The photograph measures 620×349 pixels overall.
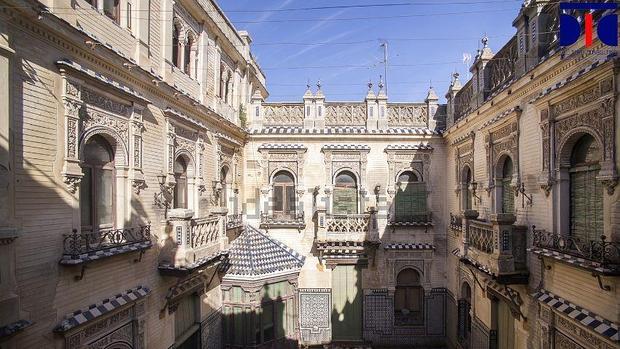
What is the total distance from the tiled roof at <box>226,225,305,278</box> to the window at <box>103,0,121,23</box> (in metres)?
7.52

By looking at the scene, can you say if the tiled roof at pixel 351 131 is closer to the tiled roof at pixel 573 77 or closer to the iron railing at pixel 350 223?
the iron railing at pixel 350 223

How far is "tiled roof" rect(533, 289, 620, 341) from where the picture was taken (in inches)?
218

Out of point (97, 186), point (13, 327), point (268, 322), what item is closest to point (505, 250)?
point (268, 322)

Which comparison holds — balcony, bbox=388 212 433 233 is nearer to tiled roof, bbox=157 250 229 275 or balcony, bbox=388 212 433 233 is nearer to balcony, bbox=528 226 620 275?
balcony, bbox=528 226 620 275

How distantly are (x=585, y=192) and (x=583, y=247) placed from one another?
116cm

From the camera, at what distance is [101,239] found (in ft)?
21.8

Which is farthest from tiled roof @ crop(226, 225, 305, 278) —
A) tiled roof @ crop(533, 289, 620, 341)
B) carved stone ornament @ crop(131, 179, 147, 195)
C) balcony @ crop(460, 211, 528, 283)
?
tiled roof @ crop(533, 289, 620, 341)

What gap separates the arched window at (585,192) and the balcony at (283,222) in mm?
9072

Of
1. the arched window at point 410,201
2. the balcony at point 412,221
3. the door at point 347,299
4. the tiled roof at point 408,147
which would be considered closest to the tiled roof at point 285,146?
the tiled roof at point 408,147

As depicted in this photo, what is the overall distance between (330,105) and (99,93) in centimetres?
956

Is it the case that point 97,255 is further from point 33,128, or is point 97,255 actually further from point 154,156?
point 154,156

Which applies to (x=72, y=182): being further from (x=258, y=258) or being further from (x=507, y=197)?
(x=507, y=197)

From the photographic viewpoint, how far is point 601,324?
5758 mm

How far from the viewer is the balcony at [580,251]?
5.37 metres
